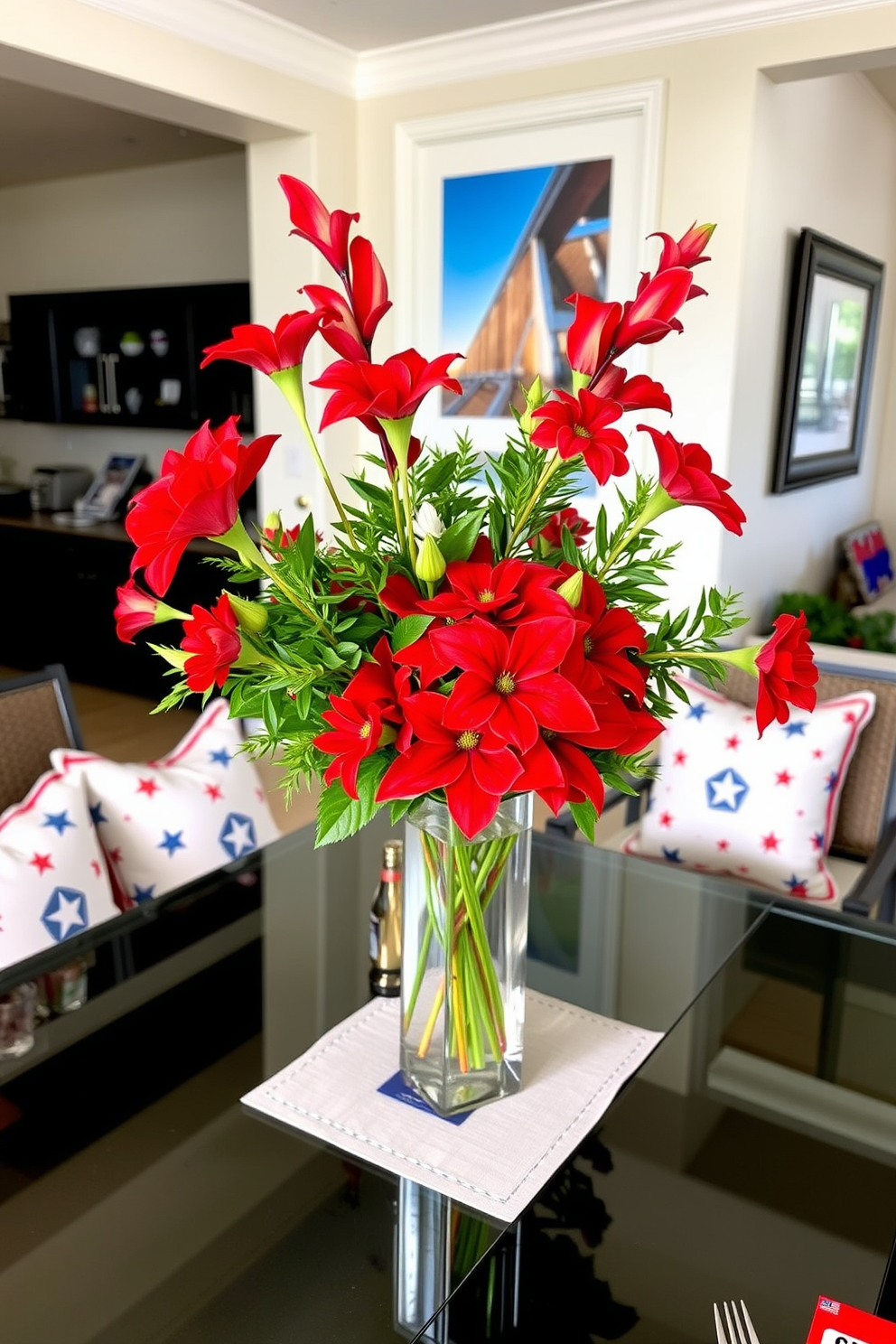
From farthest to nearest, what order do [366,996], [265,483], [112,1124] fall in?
[265,483], [366,996], [112,1124]

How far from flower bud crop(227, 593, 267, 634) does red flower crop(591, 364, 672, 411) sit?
0.34 m

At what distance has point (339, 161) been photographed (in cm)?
375

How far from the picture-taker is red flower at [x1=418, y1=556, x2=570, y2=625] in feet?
2.78

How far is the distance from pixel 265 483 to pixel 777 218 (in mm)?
1966

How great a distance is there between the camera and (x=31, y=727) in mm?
1940

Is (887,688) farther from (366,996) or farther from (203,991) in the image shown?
(203,991)

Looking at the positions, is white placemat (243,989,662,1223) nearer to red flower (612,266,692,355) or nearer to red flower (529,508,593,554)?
red flower (529,508,593,554)

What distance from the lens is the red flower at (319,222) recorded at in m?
0.88

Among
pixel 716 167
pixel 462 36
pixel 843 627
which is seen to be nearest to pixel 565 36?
pixel 462 36

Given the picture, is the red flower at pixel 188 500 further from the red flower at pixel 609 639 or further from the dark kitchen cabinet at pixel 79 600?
the dark kitchen cabinet at pixel 79 600

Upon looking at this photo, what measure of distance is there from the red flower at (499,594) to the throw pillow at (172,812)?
953 millimetres

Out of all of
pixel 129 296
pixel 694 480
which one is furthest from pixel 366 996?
pixel 129 296

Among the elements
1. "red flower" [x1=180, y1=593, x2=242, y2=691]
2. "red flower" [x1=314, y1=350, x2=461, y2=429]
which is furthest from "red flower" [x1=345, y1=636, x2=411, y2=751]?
"red flower" [x1=314, y1=350, x2=461, y2=429]

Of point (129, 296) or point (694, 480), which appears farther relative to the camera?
point (129, 296)
